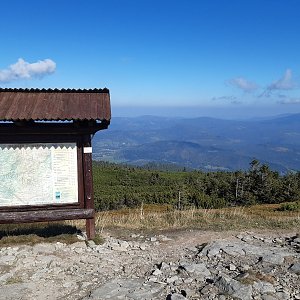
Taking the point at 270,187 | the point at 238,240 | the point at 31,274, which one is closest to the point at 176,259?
the point at 238,240

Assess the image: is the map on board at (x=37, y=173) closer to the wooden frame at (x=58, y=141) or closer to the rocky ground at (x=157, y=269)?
the wooden frame at (x=58, y=141)

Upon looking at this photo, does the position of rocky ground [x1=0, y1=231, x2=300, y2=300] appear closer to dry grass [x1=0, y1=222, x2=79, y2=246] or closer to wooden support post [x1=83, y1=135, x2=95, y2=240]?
dry grass [x1=0, y1=222, x2=79, y2=246]

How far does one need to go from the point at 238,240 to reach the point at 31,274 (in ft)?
18.9

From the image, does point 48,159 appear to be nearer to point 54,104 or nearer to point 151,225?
point 54,104

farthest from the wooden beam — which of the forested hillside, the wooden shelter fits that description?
the forested hillside

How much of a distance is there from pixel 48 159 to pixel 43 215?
5.01ft

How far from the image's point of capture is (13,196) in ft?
34.2

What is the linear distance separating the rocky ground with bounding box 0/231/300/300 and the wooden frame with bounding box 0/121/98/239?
0.78 meters

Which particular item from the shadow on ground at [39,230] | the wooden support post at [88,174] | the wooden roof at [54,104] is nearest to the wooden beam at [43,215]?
the wooden support post at [88,174]

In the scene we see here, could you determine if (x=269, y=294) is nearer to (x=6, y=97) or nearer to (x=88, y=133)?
(x=88, y=133)

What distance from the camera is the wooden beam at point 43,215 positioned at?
→ 10.3 m

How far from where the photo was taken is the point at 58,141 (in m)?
10.6

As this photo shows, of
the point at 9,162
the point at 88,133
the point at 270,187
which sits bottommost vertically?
the point at 270,187

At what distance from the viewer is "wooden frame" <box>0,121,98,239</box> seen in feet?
33.8
